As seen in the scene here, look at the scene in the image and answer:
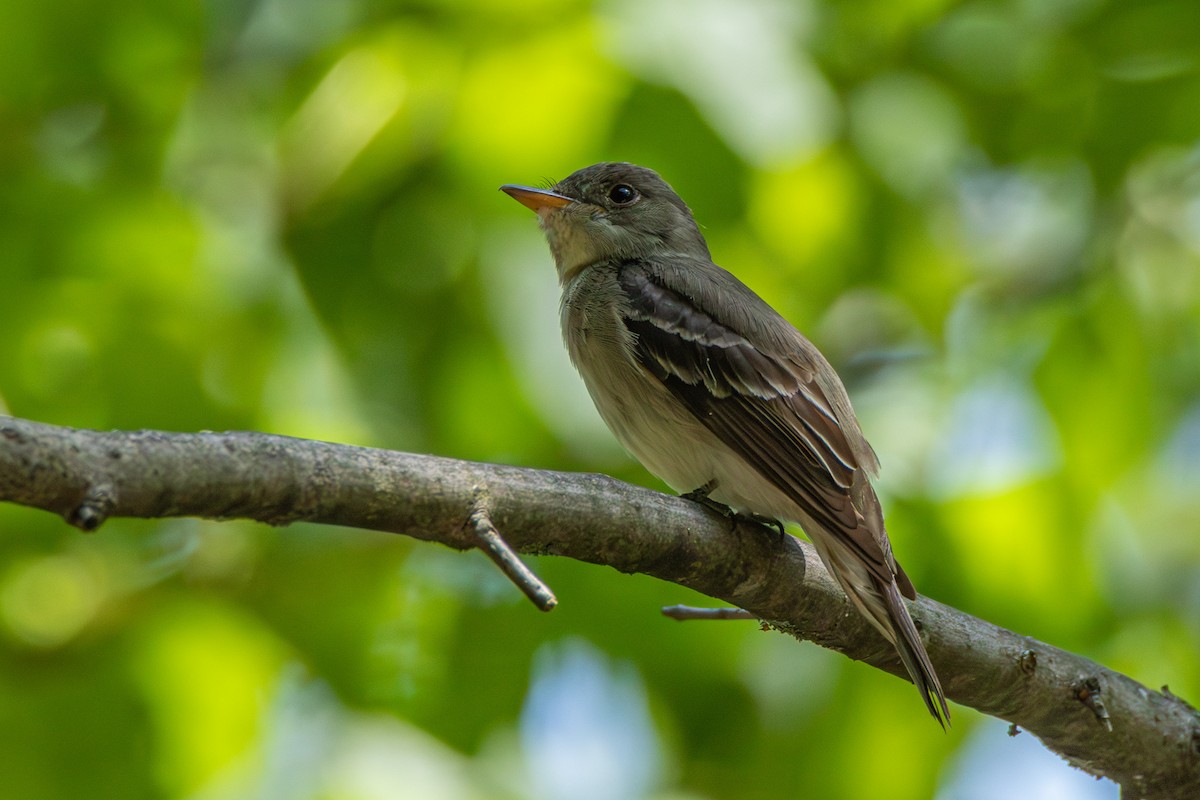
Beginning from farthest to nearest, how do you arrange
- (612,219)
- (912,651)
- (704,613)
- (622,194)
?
1. (622,194)
2. (612,219)
3. (704,613)
4. (912,651)

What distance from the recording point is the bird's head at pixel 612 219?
18.2 ft

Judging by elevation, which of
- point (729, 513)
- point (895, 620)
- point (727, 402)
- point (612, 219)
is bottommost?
point (895, 620)

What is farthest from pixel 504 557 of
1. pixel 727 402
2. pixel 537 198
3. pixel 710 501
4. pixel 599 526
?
pixel 537 198

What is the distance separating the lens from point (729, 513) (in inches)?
147

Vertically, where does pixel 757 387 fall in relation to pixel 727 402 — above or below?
above

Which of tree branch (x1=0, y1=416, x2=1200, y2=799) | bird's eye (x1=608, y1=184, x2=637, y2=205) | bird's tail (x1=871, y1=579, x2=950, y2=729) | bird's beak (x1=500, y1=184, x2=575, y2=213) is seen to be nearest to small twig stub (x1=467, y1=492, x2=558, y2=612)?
tree branch (x1=0, y1=416, x2=1200, y2=799)

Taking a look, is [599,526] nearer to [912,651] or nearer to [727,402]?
[912,651]

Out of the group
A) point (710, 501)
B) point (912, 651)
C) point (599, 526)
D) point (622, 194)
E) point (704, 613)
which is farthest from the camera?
point (622, 194)

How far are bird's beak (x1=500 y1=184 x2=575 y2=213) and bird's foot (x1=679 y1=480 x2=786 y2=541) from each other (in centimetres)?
131

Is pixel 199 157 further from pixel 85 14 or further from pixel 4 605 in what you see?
pixel 4 605

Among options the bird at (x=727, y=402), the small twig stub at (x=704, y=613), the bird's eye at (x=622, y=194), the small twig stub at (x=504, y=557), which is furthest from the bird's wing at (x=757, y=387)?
the small twig stub at (x=504, y=557)

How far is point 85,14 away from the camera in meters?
3.79

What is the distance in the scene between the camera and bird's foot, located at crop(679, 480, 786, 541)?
3.60m

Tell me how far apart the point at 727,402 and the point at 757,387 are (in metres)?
0.15
